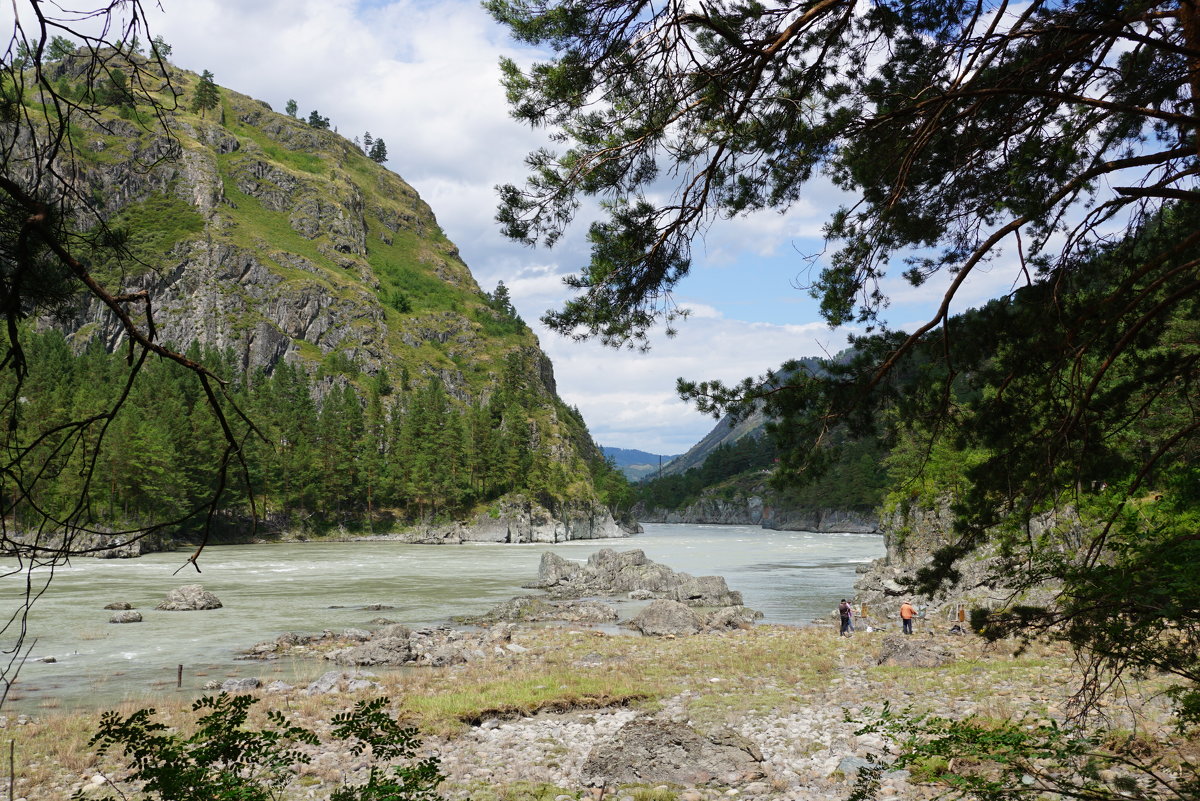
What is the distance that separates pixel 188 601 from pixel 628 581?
63.6 feet

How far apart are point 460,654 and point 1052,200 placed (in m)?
16.3

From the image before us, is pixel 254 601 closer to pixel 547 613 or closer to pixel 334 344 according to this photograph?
pixel 547 613

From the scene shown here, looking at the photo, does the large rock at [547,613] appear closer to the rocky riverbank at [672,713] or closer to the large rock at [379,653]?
the rocky riverbank at [672,713]

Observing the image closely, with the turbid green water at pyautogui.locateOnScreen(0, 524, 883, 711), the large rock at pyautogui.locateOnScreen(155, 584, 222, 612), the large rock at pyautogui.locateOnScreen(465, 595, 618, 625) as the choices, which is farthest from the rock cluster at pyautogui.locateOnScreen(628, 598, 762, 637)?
the large rock at pyautogui.locateOnScreen(155, 584, 222, 612)

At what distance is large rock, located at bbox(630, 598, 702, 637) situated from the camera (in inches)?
893

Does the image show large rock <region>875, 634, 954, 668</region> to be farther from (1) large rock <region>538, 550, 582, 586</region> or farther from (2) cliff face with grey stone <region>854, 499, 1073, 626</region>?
(1) large rock <region>538, 550, 582, 586</region>

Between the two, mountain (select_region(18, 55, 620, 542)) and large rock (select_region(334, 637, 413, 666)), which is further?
mountain (select_region(18, 55, 620, 542))

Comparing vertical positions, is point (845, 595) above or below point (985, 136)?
below

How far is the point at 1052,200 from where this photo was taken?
225 inches

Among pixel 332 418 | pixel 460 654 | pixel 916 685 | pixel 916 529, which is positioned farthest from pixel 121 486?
pixel 916 685

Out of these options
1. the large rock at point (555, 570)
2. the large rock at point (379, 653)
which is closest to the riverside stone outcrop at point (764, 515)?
the large rock at point (555, 570)

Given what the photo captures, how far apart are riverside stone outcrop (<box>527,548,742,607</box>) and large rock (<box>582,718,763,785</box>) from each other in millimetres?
19717

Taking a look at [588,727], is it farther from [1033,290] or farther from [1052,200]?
[1052,200]

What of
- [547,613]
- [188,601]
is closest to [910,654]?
[547,613]
